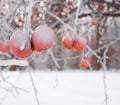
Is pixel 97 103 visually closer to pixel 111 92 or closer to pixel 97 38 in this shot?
pixel 111 92

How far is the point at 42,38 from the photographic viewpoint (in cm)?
74

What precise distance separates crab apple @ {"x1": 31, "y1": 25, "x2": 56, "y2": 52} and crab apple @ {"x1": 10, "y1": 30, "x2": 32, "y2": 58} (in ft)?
0.04

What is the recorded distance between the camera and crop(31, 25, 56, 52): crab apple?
29.0 inches

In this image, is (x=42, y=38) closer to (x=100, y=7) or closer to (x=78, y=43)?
(x=78, y=43)

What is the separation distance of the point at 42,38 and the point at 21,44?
0.05m

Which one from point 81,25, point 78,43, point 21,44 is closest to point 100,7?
point 81,25

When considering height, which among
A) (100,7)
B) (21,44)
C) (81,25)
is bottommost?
(81,25)

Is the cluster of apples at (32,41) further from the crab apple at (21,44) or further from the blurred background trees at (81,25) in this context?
the blurred background trees at (81,25)

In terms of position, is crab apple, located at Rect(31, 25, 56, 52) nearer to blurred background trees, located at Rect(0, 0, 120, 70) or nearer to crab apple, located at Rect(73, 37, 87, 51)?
crab apple, located at Rect(73, 37, 87, 51)

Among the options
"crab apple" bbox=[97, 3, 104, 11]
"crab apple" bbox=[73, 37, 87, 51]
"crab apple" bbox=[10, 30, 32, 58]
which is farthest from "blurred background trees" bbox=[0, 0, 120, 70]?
"crab apple" bbox=[10, 30, 32, 58]

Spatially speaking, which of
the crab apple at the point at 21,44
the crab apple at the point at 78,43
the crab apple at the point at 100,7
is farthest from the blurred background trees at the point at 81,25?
the crab apple at the point at 21,44

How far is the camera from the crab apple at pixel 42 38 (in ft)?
2.42

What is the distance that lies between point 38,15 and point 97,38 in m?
7.10

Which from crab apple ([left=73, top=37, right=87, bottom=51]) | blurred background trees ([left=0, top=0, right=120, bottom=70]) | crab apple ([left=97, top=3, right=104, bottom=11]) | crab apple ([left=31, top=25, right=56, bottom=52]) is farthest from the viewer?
crab apple ([left=97, top=3, right=104, bottom=11])
